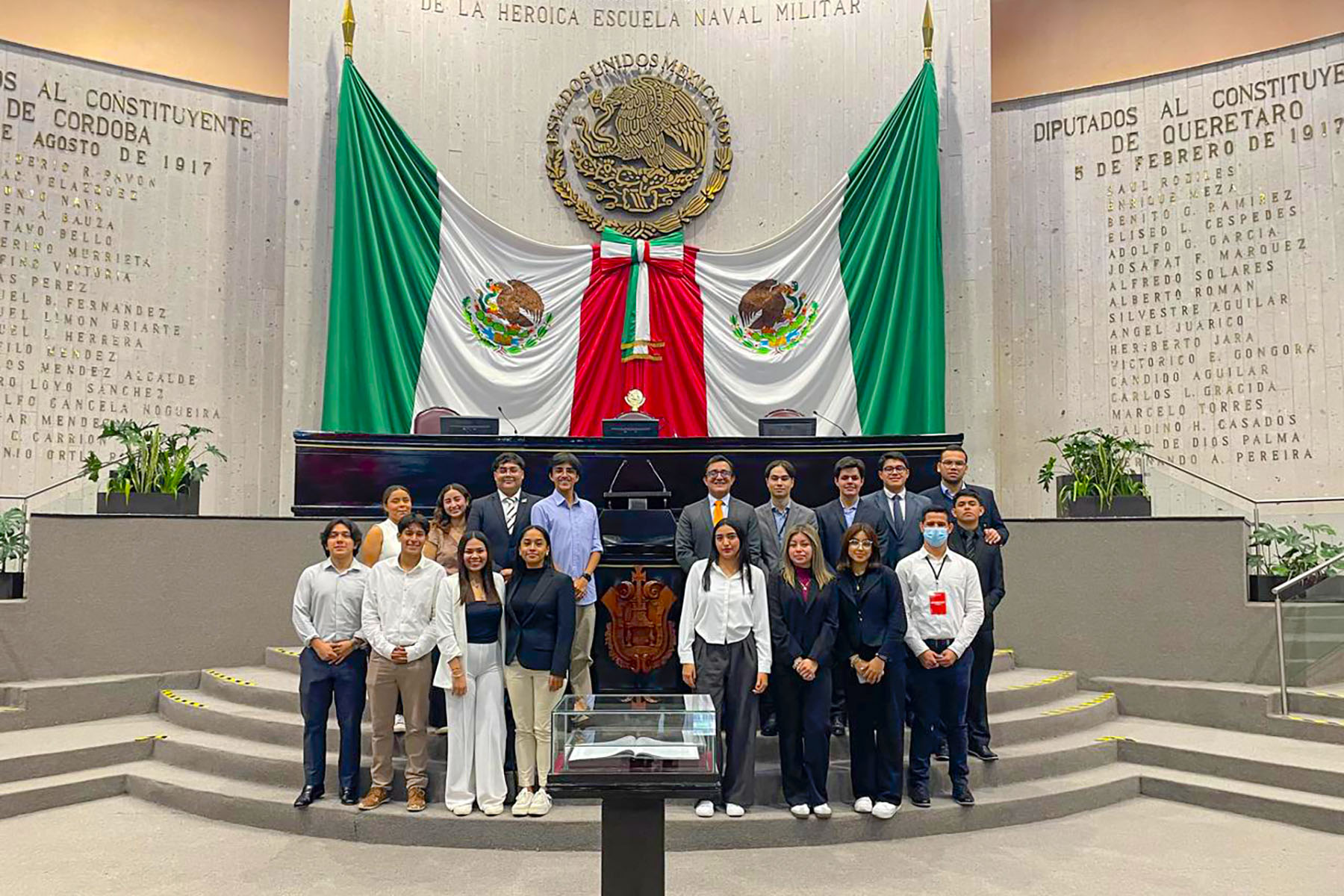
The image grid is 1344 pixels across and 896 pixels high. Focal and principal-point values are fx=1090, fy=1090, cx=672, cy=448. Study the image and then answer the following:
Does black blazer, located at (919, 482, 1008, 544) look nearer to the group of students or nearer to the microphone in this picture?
the group of students

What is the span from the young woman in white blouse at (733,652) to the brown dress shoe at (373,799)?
4.85ft

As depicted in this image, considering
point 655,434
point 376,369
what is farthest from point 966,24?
point 376,369

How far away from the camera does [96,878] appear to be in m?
4.47

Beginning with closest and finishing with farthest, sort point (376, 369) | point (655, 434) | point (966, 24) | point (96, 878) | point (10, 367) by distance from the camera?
1. point (96, 878)
2. point (655, 434)
3. point (10, 367)
4. point (376, 369)
5. point (966, 24)

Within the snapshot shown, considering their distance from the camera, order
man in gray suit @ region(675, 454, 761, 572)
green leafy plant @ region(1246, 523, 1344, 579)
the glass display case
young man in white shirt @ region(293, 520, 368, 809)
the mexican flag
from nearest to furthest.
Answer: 1. the glass display case
2. young man in white shirt @ region(293, 520, 368, 809)
3. man in gray suit @ region(675, 454, 761, 572)
4. green leafy plant @ region(1246, 523, 1344, 579)
5. the mexican flag

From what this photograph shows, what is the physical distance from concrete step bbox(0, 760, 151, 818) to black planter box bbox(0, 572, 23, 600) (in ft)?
5.79

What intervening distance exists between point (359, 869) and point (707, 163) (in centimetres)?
745

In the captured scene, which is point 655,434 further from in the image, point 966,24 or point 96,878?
point 966,24

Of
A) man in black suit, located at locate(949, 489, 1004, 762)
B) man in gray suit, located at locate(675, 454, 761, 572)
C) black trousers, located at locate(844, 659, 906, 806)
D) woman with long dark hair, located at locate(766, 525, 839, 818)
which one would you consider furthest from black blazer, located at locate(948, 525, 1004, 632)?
man in gray suit, located at locate(675, 454, 761, 572)

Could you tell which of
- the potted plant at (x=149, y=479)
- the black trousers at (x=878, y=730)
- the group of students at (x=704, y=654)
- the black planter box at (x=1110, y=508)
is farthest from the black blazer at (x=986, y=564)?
the potted plant at (x=149, y=479)

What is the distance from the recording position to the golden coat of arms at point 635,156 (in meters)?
10.2

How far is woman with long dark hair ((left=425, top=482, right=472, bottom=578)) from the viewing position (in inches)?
217

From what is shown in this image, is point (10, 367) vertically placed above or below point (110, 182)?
below

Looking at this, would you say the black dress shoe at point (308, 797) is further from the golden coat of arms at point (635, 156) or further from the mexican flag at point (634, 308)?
the golden coat of arms at point (635, 156)
